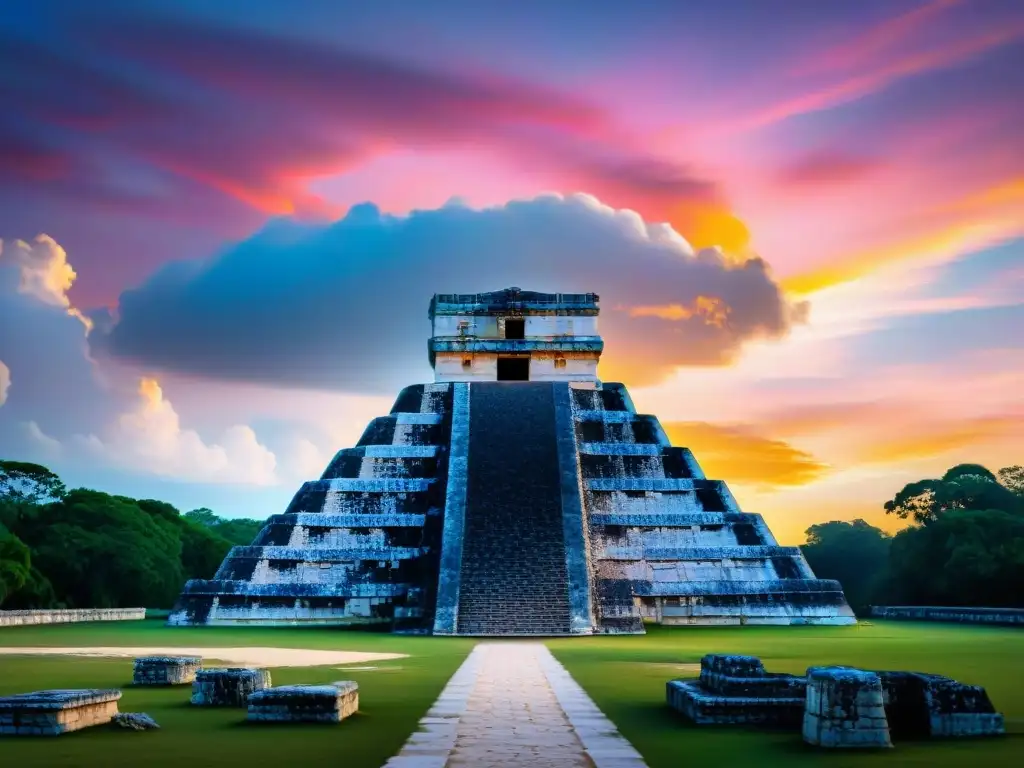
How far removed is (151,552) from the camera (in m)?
40.0

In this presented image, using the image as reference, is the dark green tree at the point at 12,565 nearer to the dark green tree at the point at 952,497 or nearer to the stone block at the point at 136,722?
the stone block at the point at 136,722

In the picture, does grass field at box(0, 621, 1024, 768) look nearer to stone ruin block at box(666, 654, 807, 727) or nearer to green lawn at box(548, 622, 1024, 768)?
green lawn at box(548, 622, 1024, 768)

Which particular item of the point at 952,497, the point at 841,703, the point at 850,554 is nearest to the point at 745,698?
the point at 841,703

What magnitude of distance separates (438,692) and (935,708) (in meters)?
5.10

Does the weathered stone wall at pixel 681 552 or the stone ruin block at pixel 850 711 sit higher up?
the weathered stone wall at pixel 681 552

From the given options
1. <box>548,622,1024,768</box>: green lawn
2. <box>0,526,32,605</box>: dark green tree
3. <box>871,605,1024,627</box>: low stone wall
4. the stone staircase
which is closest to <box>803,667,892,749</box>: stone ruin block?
<box>548,622,1024,768</box>: green lawn

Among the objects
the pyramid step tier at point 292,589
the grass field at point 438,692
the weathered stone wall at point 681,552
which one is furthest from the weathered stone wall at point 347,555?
the weathered stone wall at point 681,552

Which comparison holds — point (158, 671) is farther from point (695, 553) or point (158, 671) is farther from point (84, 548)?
point (84, 548)

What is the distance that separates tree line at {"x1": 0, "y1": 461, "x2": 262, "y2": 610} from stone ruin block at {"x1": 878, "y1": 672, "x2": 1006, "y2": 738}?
106 feet

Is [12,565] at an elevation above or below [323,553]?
above

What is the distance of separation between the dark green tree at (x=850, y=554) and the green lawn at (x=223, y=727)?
1897 inches

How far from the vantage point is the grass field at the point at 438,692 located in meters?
7.20

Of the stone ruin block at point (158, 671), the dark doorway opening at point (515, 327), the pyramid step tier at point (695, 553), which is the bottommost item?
the stone ruin block at point (158, 671)

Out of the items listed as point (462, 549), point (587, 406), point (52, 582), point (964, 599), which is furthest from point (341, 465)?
point (964, 599)
